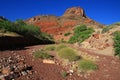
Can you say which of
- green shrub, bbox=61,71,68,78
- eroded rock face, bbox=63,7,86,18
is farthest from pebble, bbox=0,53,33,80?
eroded rock face, bbox=63,7,86,18

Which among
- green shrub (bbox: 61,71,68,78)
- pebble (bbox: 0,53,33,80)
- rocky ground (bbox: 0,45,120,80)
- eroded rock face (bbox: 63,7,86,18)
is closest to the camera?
pebble (bbox: 0,53,33,80)

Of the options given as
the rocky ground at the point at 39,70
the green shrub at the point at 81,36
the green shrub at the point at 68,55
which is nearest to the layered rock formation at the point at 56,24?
the green shrub at the point at 81,36

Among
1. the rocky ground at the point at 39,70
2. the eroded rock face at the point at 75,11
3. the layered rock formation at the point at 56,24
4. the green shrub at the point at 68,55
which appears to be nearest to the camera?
the rocky ground at the point at 39,70

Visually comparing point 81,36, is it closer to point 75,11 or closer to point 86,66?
point 86,66

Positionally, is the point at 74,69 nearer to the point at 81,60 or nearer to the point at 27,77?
the point at 81,60

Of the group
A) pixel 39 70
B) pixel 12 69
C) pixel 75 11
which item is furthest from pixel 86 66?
pixel 75 11

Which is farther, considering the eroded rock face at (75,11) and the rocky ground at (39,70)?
the eroded rock face at (75,11)

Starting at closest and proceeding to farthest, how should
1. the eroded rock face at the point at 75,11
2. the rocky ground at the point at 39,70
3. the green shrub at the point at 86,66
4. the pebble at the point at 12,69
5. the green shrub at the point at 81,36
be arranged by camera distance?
the pebble at the point at 12,69 < the rocky ground at the point at 39,70 < the green shrub at the point at 86,66 < the green shrub at the point at 81,36 < the eroded rock face at the point at 75,11

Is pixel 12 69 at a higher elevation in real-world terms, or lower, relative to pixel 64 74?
higher

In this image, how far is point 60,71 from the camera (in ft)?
36.3

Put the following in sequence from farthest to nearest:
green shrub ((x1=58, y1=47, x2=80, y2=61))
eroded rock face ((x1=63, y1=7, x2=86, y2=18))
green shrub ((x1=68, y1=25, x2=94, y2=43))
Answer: eroded rock face ((x1=63, y1=7, x2=86, y2=18))
green shrub ((x1=68, y1=25, x2=94, y2=43))
green shrub ((x1=58, y1=47, x2=80, y2=61))

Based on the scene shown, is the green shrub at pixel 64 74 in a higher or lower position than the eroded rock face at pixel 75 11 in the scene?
lower

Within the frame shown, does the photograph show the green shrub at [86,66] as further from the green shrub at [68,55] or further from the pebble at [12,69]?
the pebble at [12,69]

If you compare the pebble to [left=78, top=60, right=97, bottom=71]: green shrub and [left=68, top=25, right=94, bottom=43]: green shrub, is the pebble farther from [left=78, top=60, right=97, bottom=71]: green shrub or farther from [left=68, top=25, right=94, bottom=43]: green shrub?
[left=68, top=25, right=94, bottom=43]: green shrub
